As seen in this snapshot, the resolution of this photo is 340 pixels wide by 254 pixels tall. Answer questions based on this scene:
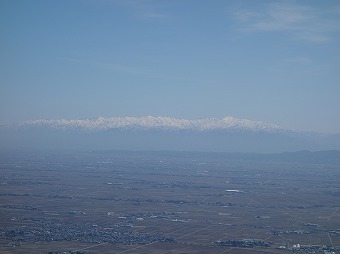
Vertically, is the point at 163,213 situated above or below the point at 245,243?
above

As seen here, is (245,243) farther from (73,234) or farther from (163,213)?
(163,213)

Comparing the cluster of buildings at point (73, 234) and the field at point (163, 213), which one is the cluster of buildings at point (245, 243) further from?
the cluster of buildings at point (73, 234)

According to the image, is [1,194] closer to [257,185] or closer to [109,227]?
[109,227]

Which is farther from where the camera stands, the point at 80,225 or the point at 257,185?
the point at 257,185

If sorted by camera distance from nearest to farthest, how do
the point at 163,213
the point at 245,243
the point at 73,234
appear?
1. the point at 245,243
2. the point at 73,234
3. the point at 163,213

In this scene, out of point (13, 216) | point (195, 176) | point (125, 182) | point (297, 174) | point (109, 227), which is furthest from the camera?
point (297, 174)

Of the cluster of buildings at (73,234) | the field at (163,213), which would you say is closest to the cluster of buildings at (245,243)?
the field at (163,213)

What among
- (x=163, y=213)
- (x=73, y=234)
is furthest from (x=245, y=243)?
(x=163, y=213)

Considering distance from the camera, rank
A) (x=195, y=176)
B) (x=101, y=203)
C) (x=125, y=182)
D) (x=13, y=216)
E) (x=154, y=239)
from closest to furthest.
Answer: (x=154, y=239) → (x=13, y=216) → (x=101, y=203) → (x=125, y=182) → (x=195, y=176)

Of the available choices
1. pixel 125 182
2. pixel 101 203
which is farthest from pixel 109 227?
pixel 125 182
